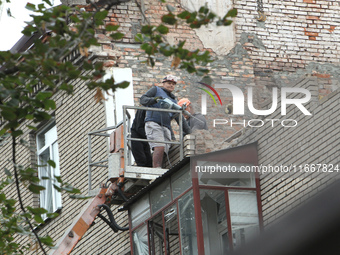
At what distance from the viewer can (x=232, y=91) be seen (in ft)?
47.5

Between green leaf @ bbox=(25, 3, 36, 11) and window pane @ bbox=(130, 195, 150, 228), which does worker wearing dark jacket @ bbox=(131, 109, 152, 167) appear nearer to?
window pane @ bbox=(130, 195, 150, 228)

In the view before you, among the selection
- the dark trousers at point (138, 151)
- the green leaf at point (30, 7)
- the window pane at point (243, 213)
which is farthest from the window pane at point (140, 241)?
the green leaf at point (30, 7)

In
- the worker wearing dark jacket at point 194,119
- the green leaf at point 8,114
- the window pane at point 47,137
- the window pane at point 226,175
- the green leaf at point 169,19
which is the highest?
the window pane at point 47,137

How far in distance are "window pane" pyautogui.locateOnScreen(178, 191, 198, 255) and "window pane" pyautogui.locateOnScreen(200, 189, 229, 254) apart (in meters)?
0.16

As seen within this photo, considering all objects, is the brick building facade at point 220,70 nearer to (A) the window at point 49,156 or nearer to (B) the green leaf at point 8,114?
(A) the window at point 49,156

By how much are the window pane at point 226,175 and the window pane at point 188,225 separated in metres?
0.32

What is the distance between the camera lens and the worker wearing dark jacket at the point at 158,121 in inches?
445

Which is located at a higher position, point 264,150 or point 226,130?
point 226,130

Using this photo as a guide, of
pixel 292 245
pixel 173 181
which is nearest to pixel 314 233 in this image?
pixel 292 245

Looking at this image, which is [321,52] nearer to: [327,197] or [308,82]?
[308,82]

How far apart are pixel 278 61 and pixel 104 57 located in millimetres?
4000

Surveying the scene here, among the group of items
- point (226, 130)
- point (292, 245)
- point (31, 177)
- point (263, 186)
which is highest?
point (226, 130)

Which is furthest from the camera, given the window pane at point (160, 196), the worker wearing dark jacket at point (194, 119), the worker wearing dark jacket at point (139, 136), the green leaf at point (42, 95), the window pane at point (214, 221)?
the worker wearing dark jacket at point (194, 119)

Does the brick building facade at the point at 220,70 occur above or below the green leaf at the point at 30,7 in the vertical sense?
above
